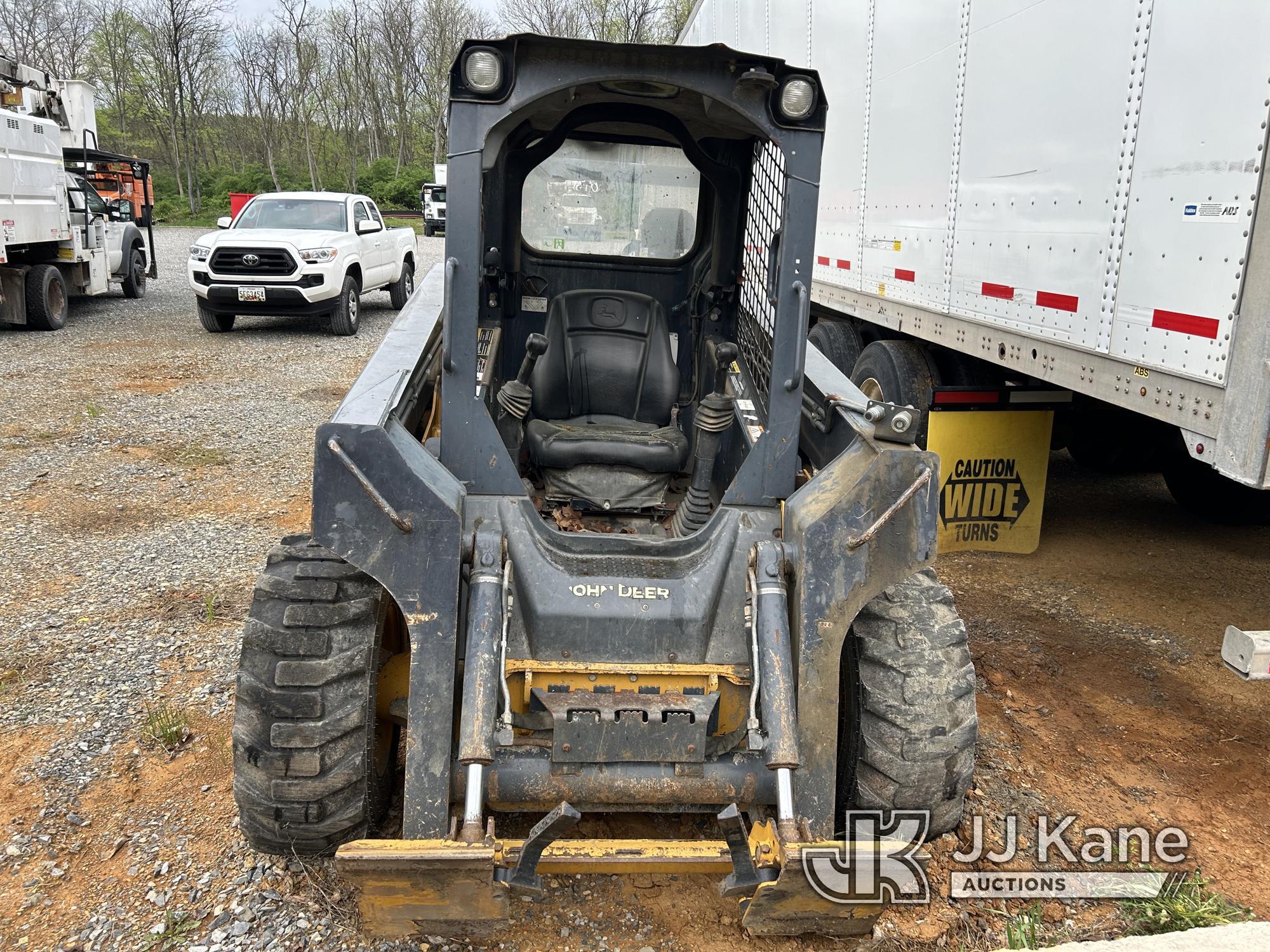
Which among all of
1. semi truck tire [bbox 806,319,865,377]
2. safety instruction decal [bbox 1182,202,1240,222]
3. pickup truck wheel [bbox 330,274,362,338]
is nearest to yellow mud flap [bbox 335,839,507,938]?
safety instruction decal [bbox 1182,202,1240,222]

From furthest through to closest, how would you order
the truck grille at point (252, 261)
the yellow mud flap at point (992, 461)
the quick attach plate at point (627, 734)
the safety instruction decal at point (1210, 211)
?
1. the truck grille at point (252, 261)
2. the yellow mud flap at point (992, 461)
3. the safety instruction decal at point (1210, 211)
4. the quick attach plate at point (627, 734)

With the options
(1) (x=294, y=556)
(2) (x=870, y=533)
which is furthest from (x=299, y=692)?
(2) (x=870, y=533)

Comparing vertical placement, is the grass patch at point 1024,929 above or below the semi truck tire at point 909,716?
below

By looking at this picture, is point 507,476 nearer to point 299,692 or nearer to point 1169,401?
point 299,692

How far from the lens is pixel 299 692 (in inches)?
104

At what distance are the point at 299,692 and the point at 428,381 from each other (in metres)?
1.80

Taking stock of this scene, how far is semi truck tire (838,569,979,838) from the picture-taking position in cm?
274

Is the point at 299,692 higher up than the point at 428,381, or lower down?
lower down

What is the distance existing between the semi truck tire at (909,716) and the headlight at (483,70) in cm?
188

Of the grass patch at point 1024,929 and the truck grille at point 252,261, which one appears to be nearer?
the grass patch at point 1024,929

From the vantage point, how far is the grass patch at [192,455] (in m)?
7.38

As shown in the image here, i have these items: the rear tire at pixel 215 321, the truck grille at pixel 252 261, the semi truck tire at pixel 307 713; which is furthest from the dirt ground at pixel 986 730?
the rear tire at pixel 215 321

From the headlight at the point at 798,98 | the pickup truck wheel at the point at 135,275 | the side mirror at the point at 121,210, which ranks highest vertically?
the side mirror at the point at 121,210

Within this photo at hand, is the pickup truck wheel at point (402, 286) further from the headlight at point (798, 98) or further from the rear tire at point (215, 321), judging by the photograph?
the headlight at point (798, 98)
